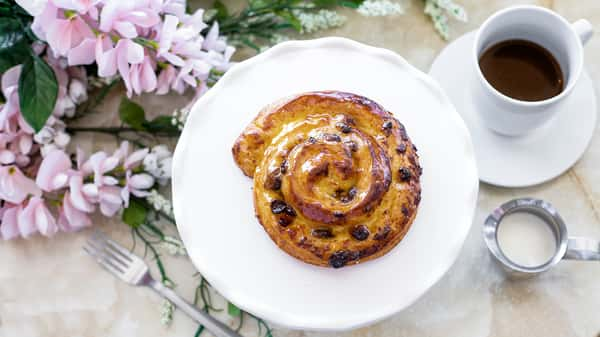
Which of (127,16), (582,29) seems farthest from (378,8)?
(127,16)

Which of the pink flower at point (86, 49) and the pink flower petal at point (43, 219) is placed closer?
the pink flower at point (86, 49)

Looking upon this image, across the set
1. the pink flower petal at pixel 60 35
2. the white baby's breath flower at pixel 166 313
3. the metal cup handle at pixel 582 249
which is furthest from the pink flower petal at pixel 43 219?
the metal cup handle at pixel 582 249

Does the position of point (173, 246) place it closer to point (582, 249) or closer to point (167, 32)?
point (167, 32)

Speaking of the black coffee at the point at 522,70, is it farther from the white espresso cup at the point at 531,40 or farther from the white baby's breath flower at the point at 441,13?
the white baby's breath flower at the point at 441,13

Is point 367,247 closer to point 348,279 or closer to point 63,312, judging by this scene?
point 348,279

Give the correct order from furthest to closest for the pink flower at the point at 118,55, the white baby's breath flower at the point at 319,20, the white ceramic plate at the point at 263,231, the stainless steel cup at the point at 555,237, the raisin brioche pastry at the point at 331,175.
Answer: the white baby's breath flower at the point at 319,20 → the stainless steel cup at the point at 555,237 → the pink flower at the point at 118,55 → the white ceramic plate at the point at 263,231 → the raisin brioche pastry at the point at 331,175

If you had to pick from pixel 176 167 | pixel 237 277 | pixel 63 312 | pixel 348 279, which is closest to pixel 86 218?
pixel 63 312
